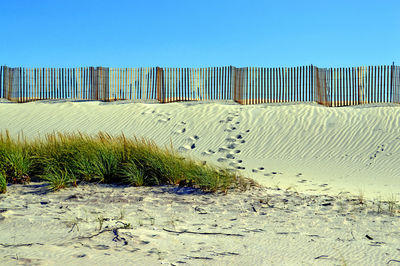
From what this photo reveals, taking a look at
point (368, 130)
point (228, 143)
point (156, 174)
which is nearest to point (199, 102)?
point (228, 143)

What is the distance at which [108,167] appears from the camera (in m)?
6.58

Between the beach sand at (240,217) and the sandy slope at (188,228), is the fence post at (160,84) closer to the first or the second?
the beach sand at (240,217)

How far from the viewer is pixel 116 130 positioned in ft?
46.2

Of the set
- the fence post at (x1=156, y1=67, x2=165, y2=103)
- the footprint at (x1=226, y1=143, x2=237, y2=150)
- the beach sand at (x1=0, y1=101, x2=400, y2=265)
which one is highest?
the fence post at (x1=156, y1=67, x2=165, y2=103)

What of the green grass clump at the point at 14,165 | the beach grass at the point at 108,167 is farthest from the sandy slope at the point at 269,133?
the green grass clump at the point at 14,165

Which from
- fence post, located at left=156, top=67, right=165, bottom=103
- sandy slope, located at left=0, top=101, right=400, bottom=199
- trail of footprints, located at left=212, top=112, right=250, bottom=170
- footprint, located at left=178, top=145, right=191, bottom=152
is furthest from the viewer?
fence post, located at left=156, top=67, right=165, bottom=103

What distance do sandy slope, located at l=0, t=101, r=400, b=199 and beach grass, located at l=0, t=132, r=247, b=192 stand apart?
204 centimetres

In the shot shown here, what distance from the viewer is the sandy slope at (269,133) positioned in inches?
363

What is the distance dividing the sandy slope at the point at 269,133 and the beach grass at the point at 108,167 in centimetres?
204

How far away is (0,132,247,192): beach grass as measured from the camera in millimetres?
6234

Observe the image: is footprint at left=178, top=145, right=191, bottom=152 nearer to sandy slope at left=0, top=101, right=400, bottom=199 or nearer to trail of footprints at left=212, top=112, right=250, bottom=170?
sandy slope at left=0, top=101, right=400, bottom=199

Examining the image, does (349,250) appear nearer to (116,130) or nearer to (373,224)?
(373,224)

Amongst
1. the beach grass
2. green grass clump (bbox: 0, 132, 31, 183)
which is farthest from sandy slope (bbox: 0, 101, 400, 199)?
green grass clump (bbox: 0, 132, 31, 183)

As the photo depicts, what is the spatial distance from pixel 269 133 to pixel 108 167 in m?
7.33
